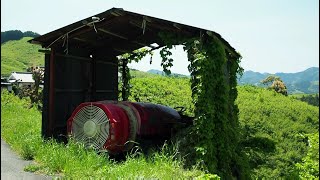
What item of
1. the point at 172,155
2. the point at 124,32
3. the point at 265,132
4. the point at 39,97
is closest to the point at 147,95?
the point at 39,97

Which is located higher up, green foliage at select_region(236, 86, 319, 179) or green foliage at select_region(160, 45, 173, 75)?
green foliage at select_region(160, 45, 173, 75)

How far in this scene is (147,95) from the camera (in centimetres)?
2836

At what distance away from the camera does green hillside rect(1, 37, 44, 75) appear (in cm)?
10400

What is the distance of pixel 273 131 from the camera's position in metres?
22.0

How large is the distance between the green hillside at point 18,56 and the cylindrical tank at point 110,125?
92.0m

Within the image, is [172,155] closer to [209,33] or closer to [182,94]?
[209,33]

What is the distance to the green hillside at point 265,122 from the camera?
15.9m

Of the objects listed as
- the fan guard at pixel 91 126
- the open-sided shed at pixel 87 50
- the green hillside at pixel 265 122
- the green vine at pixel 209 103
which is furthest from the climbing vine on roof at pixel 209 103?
the green hillside at pixel 265 122

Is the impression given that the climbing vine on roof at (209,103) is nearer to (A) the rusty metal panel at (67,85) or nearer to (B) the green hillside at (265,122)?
(A) the rusty metal panel at (67,85)

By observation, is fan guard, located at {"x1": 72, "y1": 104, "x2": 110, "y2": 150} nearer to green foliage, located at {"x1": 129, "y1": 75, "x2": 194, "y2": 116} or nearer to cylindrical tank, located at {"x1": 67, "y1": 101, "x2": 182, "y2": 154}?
cylindrical tank, located at {"x1": 67, "y1": 101, "x2": 182, "y2": 154}

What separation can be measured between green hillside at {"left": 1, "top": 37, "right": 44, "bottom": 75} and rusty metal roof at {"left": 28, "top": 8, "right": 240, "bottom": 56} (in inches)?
3502

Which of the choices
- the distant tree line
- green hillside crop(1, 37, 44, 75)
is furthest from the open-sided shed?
the distant tree line

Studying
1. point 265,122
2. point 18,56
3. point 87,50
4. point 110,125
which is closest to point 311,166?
point 110,125

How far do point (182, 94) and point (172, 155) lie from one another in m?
21.2
